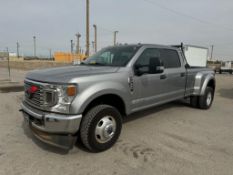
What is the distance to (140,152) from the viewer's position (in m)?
3.11

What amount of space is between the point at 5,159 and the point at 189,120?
13.6 feet

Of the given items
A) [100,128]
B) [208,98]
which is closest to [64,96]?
[100,128]

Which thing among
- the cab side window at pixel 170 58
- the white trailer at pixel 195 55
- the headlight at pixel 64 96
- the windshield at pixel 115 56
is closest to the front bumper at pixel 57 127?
the headlight at pixel 64 96

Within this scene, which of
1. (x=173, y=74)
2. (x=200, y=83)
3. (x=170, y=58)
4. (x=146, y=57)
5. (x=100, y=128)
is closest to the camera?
(x=100, y=128)

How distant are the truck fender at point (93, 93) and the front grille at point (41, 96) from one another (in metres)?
0.34

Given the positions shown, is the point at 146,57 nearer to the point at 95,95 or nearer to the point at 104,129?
the point at 95,95

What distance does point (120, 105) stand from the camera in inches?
137

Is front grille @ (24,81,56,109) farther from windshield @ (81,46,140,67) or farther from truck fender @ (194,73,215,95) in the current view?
truck fender @ (194,73,215,95)

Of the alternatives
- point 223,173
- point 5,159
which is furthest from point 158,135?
point 5,159

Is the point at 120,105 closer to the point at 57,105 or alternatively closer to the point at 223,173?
the point at 57,105

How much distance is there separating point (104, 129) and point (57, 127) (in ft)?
2.59

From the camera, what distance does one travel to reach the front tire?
2848mm

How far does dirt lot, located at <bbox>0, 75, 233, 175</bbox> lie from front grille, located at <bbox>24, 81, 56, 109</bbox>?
858 mm

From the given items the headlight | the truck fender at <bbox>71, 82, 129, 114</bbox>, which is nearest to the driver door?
the truck fender at <bbox>71, 82, 129, 114</bbox>
